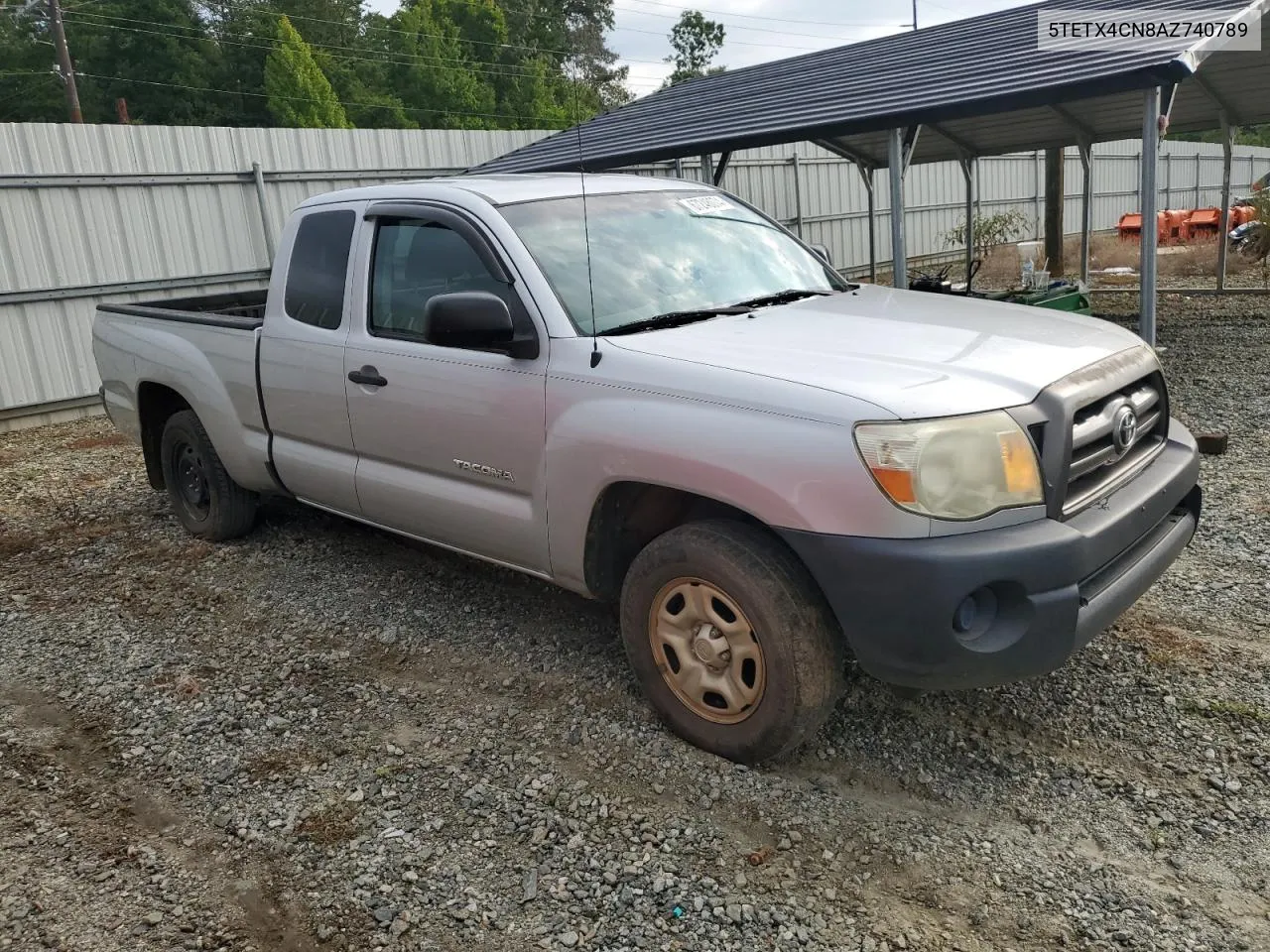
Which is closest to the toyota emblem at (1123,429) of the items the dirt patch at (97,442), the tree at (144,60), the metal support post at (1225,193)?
the dirt patch at (97,442)

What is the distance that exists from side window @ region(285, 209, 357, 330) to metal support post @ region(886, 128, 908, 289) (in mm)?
6197

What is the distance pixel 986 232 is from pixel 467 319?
56.1 ft

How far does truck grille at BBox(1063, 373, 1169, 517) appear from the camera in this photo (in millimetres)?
3004

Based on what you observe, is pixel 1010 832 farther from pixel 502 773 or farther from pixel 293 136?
pixel 293 136

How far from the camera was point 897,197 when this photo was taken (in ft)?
32.0

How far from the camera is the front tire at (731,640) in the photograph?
2.98m

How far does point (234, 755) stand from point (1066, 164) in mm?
27094

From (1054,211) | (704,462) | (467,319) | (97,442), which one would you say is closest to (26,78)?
(97,442)

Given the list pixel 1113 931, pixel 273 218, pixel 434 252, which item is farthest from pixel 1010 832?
pixel 273 218

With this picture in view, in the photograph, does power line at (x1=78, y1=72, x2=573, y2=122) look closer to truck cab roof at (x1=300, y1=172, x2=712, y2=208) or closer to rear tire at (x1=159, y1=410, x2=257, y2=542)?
rear tire at (x1=159, y1=410, x2=257, y2=542)

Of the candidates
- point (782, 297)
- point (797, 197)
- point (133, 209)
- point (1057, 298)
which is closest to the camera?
point (782, 297)

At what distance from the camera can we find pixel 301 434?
4754mm

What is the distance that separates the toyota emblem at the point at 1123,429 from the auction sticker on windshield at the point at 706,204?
196 cm

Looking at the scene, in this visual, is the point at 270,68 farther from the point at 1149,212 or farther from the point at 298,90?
the point at 1149,212
